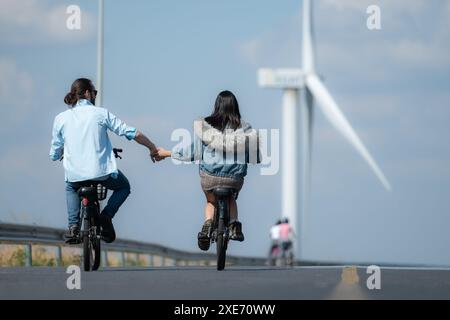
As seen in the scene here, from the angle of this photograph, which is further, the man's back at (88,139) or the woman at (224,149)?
the woman at (224,149)

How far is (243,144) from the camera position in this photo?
55.4ft

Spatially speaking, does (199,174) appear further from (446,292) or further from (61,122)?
(446,292)

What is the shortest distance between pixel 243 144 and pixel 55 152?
2.01m

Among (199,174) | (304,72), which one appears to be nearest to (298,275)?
(199,174)

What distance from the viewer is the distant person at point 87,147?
53.3 feet

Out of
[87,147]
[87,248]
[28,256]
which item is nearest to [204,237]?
[87,248]

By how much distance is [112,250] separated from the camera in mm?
28531

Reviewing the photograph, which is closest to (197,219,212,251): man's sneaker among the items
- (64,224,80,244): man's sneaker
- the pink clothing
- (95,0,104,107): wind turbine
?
(64,224,80,244): man's sneaker

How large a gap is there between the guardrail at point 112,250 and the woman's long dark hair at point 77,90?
Answer: 6.75 metres

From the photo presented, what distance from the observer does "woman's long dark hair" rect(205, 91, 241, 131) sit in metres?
16.7

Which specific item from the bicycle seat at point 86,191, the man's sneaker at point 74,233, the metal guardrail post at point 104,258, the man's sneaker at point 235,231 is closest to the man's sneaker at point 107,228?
the man's sneaker at point 74,233

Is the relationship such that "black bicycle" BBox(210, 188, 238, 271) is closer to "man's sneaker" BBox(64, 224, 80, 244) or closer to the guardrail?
"man's sneaker" BBox(64, 224, 80, 244)

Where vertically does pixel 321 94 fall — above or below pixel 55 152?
above

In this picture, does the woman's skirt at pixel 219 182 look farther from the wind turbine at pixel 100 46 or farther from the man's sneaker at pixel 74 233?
the wind turbine at pixel 100 46
